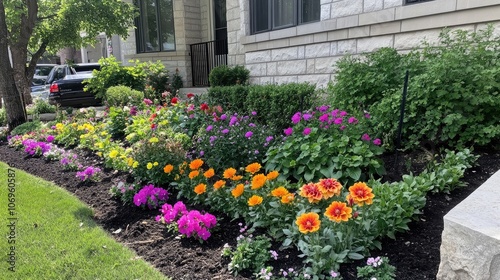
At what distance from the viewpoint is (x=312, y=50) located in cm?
638

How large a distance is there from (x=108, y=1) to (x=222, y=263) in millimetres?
9497

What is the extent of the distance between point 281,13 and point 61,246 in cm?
585

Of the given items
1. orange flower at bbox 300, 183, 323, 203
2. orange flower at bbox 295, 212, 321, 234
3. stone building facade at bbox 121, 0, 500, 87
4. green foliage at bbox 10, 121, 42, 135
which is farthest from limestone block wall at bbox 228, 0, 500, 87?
green foliage at bbox 10, 121, 42, 135

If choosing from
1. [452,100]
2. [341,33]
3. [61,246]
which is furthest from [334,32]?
[61,246]

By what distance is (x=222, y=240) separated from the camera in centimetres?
275

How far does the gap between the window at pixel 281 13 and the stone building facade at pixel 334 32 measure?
0.05m

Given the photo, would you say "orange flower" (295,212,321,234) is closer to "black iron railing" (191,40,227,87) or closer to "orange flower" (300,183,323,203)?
"orange flower" (300,183,323,203)

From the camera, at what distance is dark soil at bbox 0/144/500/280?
2.23 meters

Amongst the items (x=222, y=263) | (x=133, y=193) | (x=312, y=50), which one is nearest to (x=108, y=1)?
(x=312, y=50)

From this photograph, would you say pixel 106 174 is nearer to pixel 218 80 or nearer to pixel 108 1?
pixel 218 80

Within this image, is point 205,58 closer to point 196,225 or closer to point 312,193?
point 196,225

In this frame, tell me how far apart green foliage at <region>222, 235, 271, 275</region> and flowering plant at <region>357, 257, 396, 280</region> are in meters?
0.59

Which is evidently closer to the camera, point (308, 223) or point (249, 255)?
point (308, 223)

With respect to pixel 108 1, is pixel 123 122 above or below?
below
